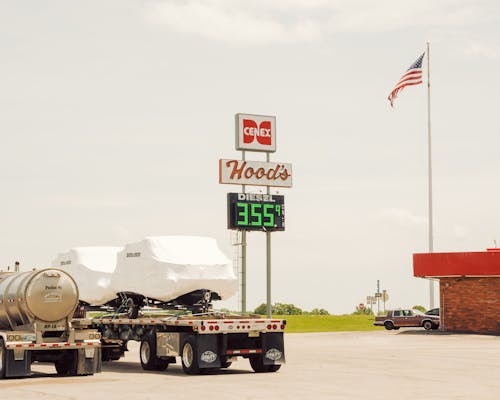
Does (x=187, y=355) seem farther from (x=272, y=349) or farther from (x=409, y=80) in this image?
(x=409, y=80)

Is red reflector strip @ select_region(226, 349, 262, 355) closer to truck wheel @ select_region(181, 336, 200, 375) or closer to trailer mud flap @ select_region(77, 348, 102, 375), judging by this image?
truck wheel @ select_region(181, 336, 200, 375)

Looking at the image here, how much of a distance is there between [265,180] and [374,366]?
14.5 meters

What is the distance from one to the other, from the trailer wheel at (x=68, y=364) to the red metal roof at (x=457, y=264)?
29567 mm

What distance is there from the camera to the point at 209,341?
23.9 metres

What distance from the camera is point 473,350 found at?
35750 millimetres

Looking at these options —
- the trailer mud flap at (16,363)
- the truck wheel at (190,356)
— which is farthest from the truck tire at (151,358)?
the trailer mud flap at (16,363)

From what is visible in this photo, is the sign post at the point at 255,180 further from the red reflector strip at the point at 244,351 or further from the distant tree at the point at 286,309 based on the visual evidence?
the distant tree at the point at 286,309

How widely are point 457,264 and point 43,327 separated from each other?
31.1m

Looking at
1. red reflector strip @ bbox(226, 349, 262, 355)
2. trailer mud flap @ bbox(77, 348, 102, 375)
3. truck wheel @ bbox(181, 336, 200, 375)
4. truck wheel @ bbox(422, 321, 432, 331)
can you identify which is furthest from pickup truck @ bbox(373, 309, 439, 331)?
trailer mud flap @ bbox(77, 348, 102, 375)

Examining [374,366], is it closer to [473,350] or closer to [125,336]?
[125,336]

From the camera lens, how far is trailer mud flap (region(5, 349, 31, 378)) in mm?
22750

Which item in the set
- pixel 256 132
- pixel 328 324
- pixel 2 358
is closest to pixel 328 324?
pixel 328 324

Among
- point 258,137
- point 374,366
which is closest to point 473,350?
point 374,366

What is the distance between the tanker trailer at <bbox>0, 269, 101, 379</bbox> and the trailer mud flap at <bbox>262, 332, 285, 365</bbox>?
4.41 metres
